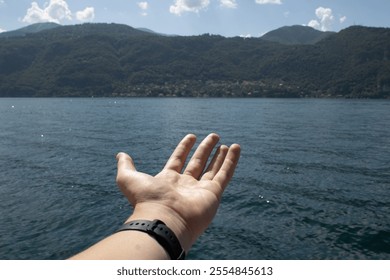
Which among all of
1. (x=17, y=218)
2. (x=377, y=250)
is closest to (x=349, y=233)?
(x=377, y=250)

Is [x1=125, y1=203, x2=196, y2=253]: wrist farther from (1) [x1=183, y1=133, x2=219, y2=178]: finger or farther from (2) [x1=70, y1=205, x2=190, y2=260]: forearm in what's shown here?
(1) [x1=183, y1=133, x2=219, y2=178]: finger

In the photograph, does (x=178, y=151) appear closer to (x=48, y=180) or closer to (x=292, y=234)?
(x=292, y=234)

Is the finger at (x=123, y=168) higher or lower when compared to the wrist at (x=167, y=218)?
higher

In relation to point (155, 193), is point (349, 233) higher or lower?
lower

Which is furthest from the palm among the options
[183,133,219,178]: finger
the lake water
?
the lake water

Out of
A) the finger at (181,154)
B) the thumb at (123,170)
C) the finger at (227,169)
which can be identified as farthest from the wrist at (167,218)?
the finger at (181,154)

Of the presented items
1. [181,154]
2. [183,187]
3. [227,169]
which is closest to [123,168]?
[183,187]

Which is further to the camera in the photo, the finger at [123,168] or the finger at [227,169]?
the finger at [227,169]

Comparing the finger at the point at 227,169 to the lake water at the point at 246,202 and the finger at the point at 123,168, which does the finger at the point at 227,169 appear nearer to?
the finger at the point at 123,168
